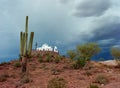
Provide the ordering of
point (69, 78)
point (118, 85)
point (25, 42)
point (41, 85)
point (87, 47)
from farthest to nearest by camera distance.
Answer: point (87, 47)
point (25, 42)
point (69, 78)
point (41, 85)
point (118, 85)

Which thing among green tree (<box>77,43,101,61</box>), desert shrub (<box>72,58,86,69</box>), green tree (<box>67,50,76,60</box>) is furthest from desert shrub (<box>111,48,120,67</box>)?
desert shrub (<box>72,58,86,69</box>)

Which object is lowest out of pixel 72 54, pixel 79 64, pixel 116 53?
pixel 79 64

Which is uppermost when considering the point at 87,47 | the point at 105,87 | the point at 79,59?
the point at 87,47

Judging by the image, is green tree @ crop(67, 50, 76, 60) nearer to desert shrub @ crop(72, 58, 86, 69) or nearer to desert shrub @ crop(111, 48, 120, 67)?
desert shrub @ crop(111, 48, 120, 67)

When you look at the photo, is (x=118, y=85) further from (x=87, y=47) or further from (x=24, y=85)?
(x=87, y=47)

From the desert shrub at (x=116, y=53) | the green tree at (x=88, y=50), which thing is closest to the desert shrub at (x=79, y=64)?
the green tree at (x=88, y=50)

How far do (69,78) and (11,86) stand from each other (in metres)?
5.12

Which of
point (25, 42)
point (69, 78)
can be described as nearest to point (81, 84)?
point (69, 78)

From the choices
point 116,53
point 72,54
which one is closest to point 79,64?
point 72,54

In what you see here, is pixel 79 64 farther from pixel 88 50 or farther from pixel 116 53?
pixel 116 53

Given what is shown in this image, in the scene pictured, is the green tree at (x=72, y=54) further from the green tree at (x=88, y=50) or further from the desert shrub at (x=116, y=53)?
the desert shrub at (x=116, y=53)

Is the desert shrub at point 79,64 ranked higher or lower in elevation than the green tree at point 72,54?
lower

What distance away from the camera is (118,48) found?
55.8 meters

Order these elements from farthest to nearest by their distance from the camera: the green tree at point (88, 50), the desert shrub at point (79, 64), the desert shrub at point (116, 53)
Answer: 1. the desert shrub at point (116, 53)
2. the green tree at point (88, 50)
3. the desert shrub at point (79, 64)
